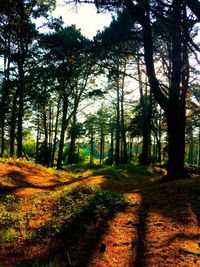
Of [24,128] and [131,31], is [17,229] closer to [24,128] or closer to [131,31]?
[131,31]

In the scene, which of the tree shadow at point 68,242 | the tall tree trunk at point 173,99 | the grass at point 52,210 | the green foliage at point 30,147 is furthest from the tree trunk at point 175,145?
the green foliage at point 30,147

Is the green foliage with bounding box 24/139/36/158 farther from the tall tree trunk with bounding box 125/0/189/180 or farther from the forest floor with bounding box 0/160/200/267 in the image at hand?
the forest floor with bounding box 0/160/200/267

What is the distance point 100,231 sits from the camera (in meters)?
6.32

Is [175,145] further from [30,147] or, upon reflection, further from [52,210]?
[30,147]

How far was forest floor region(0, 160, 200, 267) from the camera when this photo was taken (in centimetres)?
508

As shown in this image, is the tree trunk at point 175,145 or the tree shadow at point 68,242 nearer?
the tree shadow at point 68,242

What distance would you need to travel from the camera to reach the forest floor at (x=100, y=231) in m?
5.08

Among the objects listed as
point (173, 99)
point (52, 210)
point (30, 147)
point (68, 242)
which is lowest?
point (68, 242)

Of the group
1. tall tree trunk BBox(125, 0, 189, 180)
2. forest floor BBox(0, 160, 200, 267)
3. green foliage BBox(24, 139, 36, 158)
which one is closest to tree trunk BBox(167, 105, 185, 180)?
tall tree trunk BBox(125, 0, 189, 180)

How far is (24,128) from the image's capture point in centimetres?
4562

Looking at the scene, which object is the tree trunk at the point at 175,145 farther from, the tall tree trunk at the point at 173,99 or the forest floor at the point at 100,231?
the forest floor at the point at 100,231

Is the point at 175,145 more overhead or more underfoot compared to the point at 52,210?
more overhead

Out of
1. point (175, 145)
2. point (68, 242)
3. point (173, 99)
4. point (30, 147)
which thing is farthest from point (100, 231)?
point (30, 147)

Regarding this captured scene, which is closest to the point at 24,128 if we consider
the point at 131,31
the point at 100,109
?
the point at 100,109
